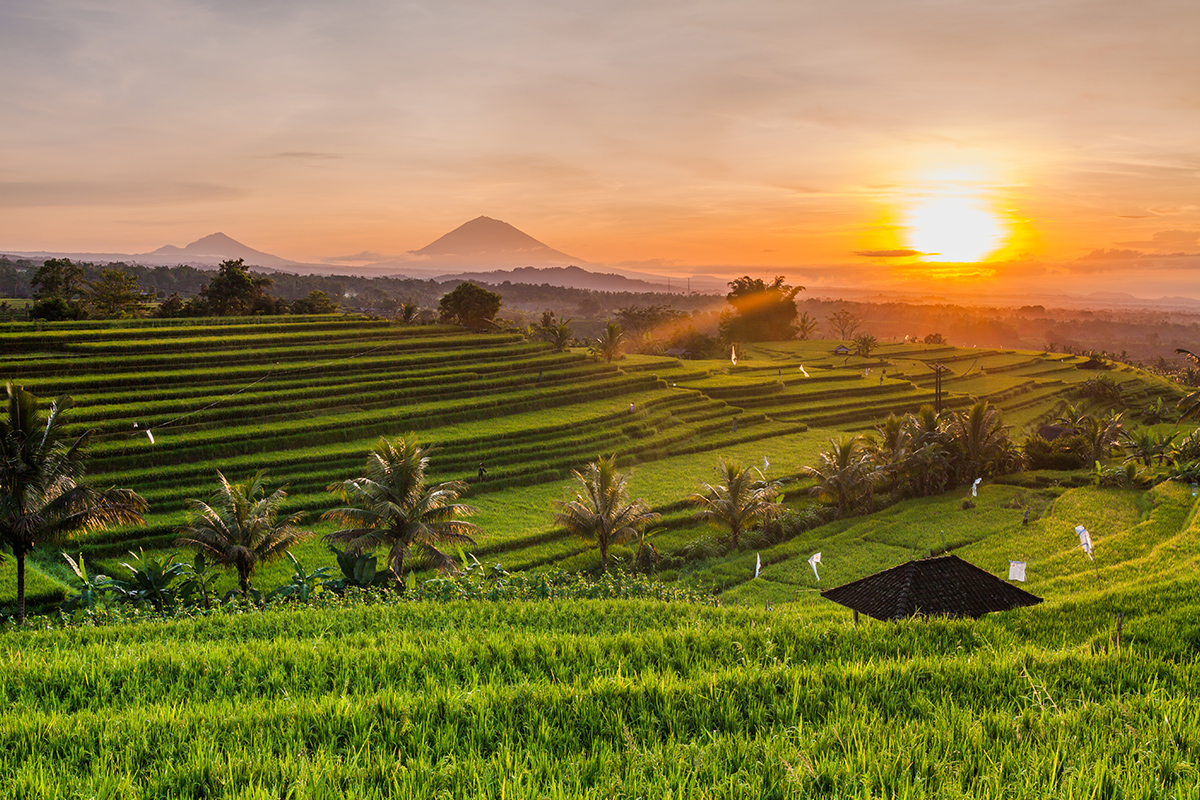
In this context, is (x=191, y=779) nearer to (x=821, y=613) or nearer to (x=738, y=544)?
(x=821, y=613)

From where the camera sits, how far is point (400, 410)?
119 ft

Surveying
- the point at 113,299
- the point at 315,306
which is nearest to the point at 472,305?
the point at 315,306

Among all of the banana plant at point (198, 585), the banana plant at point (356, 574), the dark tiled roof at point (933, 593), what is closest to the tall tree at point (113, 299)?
the banana plant at point (198, 585)

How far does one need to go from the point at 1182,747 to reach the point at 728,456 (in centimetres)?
3479

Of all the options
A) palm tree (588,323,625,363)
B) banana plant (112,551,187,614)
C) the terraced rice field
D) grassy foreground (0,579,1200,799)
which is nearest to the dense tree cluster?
the terraced rice field

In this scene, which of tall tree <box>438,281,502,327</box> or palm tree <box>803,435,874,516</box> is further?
tall tree <box>438,281,502,327</box>

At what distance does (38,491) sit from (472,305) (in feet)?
136

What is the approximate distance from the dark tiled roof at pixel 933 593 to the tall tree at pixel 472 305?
4706 cm

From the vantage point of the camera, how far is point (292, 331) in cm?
4647

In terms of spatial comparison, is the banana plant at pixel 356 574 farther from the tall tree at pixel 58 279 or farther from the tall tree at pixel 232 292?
the tall tree at pixel 58 279

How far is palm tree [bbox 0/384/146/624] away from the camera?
51.7 ft

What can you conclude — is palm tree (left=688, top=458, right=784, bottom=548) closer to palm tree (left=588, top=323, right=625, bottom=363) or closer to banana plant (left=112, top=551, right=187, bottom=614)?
banana plant (left=112, top=551, right=187, bottom=614)

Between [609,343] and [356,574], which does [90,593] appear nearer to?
[356,574]

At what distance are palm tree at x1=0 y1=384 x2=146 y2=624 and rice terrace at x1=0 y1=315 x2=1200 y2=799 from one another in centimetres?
142
